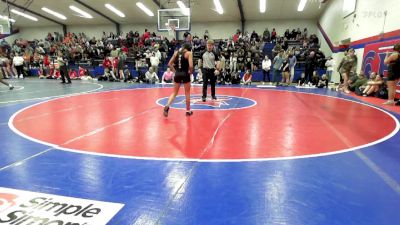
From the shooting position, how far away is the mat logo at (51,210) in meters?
2.52

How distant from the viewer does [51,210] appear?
8.81 feet

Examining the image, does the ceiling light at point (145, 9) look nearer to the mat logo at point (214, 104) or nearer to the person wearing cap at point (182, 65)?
the mat logo at point (214, 104)

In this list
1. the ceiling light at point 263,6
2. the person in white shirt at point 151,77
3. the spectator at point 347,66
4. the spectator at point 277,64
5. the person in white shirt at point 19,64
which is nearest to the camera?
the spectator at point 347,66

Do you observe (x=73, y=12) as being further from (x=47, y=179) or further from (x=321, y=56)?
(x=47, y=179)

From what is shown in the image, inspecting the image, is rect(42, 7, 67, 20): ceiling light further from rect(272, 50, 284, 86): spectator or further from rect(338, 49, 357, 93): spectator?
rect(338, 49, 357, 93): spectator

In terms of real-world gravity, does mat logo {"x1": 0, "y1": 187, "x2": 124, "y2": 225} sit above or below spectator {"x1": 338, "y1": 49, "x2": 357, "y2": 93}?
below

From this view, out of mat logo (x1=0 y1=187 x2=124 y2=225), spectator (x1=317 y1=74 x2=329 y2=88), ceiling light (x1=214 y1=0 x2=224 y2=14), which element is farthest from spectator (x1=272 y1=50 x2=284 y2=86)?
mat logo (x1=0 y1=187 x2=124 y2=225)

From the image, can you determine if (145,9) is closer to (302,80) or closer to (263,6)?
(263,6)

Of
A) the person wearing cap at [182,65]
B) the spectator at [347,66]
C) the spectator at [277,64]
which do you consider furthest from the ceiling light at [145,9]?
the person wearing cap at [182,65]

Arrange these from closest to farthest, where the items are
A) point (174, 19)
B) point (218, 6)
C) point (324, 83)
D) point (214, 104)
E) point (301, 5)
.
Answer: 1. point (214, 104)
2. point (324, 83)
3. point (174, 19)
4. point (301, 5)
5. point (218, 6)

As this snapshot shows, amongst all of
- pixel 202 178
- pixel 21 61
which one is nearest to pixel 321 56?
pixel 202 178

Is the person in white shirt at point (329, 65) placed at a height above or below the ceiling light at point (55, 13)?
below

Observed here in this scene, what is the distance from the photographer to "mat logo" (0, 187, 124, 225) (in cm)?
252

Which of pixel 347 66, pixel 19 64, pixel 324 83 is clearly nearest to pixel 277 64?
pixel 324 83
